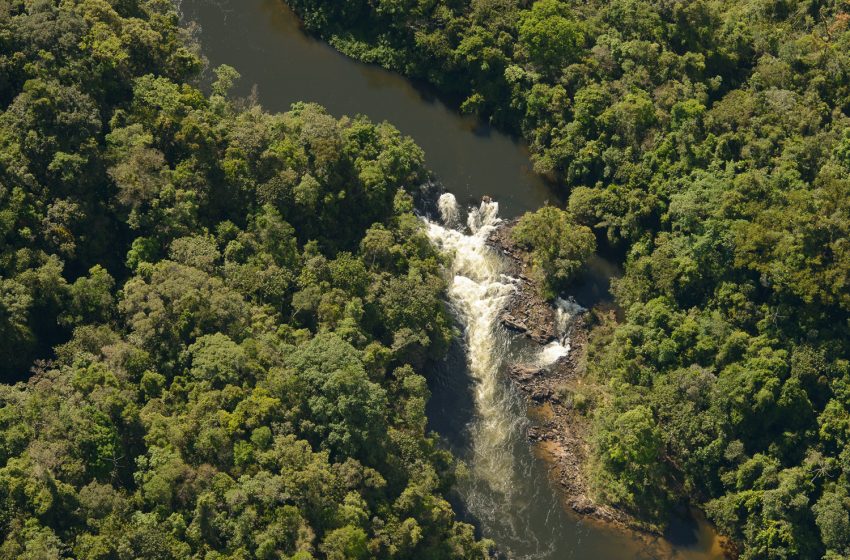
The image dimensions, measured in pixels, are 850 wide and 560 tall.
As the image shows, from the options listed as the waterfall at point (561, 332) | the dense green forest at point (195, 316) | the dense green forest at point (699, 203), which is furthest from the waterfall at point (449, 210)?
the waterfall at point (561, 332)

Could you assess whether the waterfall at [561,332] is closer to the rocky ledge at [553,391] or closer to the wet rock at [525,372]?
the rocky ledge at [553,391]

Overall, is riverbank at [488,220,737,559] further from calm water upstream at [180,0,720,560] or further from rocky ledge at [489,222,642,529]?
calm water upstream at [180,0,720,560]

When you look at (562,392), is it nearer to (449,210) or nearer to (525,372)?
(525,372)

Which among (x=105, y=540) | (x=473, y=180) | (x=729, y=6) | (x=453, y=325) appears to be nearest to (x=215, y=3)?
(x=473, y=180)

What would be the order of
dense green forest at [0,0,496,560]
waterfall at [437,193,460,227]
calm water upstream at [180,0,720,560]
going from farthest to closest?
waterfall at [437,193,460,227]
calm water upstream at [180,0,720,560]
dense green forest at [0,0,496,560]

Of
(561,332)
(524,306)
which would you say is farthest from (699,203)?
(524,306)

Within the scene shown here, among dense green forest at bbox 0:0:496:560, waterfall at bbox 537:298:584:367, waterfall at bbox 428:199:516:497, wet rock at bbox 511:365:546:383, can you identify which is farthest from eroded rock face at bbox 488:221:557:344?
dense green forest at bbox 0:0:496:560
